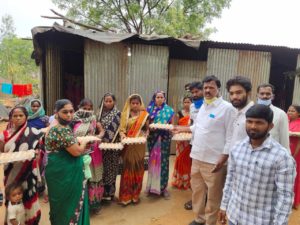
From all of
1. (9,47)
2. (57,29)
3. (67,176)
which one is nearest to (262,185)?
(67,176)

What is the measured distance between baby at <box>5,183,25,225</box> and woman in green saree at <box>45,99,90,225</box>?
52cm

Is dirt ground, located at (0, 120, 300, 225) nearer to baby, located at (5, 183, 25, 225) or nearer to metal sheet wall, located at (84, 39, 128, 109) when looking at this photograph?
baby, located at (5, 183, 25, 225)

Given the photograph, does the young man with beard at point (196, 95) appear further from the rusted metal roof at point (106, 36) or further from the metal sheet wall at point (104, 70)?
the metal sheet wall at point (104, 70)

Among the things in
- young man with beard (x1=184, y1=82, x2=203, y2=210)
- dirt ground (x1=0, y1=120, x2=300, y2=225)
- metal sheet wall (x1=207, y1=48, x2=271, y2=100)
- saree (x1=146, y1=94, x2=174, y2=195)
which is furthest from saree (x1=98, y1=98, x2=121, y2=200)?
metal sheet wall (x1=207, y1=48, x2=271, y2=100)

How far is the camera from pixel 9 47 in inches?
1314

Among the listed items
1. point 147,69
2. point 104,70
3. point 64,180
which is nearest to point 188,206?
point 64,180

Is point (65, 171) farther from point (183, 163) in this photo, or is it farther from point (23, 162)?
point (183, 163)

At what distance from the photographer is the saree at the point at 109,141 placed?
3.78 m

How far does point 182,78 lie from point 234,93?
158 inches

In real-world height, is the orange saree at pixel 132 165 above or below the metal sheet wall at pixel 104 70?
below

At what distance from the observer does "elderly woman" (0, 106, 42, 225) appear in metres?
2.94

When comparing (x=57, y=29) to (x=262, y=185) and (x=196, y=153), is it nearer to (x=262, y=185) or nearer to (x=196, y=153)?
(x=196, y=153)

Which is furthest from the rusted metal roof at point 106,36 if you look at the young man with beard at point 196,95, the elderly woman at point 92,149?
the young man with beard at point 196,95

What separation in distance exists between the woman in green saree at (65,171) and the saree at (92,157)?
65 cm
